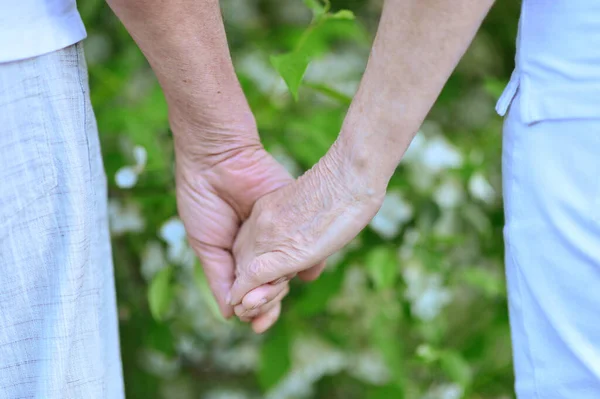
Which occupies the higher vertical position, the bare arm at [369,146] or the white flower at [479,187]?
the bare arm at [369,146]

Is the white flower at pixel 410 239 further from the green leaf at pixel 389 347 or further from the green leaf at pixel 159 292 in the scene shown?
the green leaf at pixel 159 292

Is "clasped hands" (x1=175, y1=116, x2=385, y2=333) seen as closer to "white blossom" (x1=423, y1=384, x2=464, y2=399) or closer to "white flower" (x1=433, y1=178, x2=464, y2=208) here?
"white flower" (x1=433, y1=178, x2=464, y2=208)

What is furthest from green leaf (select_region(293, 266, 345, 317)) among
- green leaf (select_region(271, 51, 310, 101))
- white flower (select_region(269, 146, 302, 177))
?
green leaf (select_region(271, 51, 310, 101))

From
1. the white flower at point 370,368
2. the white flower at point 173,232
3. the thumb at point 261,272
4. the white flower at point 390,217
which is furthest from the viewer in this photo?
the white flower at point 370,368

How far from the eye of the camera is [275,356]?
159cm

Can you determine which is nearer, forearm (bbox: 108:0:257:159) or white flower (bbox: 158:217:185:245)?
forearm (bbox: 108:0:257:159)

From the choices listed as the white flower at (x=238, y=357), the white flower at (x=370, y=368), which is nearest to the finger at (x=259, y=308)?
the white flower at (x=370, y=368)

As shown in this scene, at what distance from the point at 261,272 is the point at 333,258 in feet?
1.97

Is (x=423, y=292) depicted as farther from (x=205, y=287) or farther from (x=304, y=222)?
(x=304, y=222)

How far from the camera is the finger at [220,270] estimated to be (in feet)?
3.79

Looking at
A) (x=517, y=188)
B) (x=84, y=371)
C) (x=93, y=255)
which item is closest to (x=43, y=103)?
(x=93, y=255)

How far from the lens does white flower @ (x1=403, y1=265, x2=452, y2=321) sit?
1.62m

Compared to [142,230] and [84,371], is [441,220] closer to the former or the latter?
[142,230]

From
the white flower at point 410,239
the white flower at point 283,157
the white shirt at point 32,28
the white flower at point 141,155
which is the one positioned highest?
the white shirt at point 32,28
